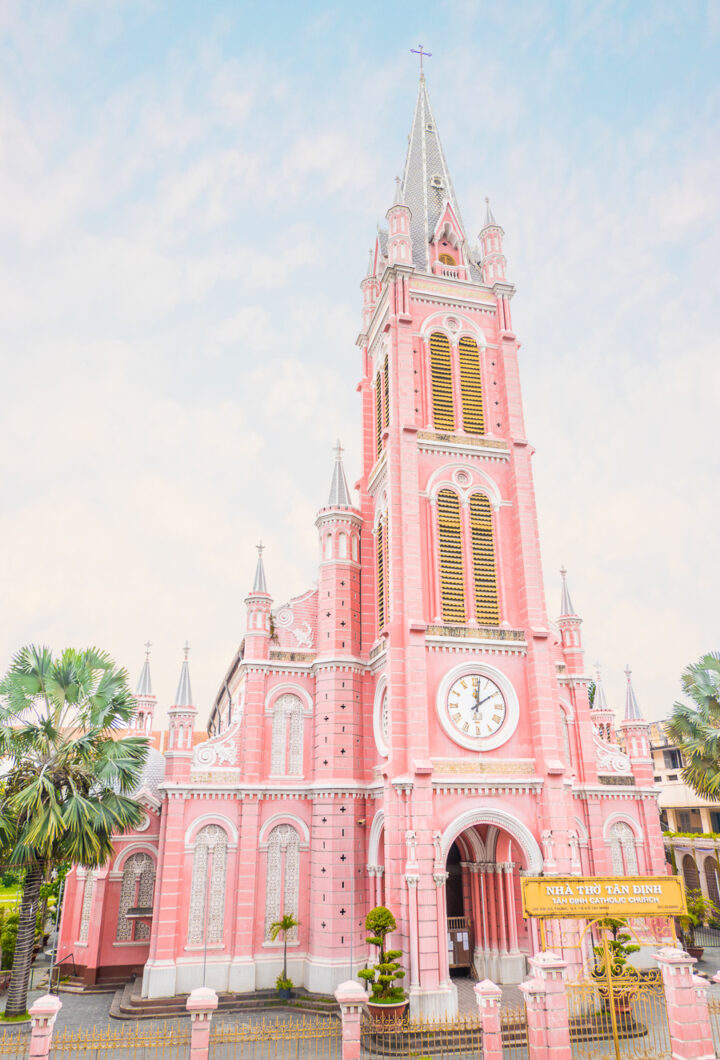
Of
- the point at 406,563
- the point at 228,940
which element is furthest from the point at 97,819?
the point at 406,563

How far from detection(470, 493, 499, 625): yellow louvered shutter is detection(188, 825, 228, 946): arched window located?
1282 cm

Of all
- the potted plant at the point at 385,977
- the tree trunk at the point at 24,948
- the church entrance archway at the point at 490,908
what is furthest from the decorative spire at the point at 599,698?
the tree trunk at the point at 24,948

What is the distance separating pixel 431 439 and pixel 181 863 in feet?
60.9

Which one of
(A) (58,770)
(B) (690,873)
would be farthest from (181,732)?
(B) (690,873)

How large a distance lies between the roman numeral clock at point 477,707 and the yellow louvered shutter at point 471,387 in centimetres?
1033

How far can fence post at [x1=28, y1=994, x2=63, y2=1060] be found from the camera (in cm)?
1443

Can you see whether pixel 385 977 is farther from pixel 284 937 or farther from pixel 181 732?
pixel 181 732

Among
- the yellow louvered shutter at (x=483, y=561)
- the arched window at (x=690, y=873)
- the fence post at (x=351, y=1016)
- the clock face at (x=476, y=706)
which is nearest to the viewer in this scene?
the fence post at (x=351, y=1016)

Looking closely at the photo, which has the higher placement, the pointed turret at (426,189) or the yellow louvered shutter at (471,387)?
the pointed turret at (426,189)

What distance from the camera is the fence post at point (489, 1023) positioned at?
16156 mm

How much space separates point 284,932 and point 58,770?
9.87m

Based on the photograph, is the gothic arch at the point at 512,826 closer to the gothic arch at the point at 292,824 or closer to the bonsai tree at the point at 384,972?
the bonsai tree at the point at 384,972

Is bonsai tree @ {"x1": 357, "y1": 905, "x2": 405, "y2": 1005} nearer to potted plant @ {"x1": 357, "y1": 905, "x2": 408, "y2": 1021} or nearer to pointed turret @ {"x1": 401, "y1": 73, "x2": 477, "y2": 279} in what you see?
potted plant @ {"x1": 357, "y1": 905, "x2": 408, "y2": 1021}

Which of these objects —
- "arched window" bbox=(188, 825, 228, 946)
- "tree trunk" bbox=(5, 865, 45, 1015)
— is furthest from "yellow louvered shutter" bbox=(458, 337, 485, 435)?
"tree trunk" bbox=(5, 865, 45, 1015)
